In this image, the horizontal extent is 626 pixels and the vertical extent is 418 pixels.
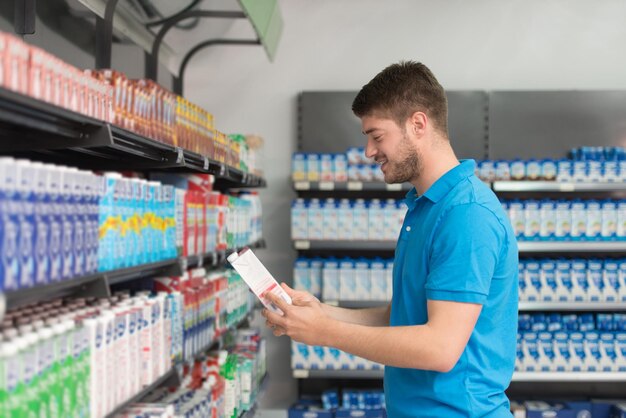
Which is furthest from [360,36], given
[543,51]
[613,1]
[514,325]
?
[514,325]

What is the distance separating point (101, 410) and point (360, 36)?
4.44m

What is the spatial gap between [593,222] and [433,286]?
149 inches

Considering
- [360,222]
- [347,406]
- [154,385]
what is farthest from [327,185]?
[154,385]

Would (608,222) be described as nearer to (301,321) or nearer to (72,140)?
(301,321)

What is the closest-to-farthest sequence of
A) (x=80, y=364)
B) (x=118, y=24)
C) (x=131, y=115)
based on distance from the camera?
(x=80, y=364) < (x=131, y=115) < (x=118, y=24)

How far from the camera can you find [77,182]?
1.97 meters

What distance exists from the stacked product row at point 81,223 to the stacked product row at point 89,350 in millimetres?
143

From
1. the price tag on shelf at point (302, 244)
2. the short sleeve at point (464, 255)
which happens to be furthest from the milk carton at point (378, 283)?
the short sleeve at point (464, 255)

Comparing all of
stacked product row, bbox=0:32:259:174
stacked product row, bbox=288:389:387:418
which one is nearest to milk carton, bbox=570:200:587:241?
stacked product row, bbox=288:389:387:418

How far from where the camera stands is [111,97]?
2301mm

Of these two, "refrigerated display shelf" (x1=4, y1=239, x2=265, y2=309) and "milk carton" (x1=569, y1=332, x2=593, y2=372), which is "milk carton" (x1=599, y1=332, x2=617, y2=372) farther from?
"refrigerated display shelf" (x1=4, y1=239, x2=265, y2=309)

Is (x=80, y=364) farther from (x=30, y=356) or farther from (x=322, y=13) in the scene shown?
(x=322, y=13)

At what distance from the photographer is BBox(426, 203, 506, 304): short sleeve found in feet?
6.31

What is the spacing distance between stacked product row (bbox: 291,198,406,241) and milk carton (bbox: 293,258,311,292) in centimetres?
21
